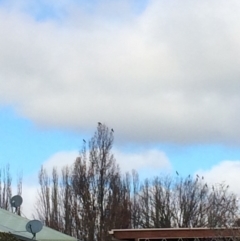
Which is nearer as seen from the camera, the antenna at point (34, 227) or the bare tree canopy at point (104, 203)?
the antenna at point (34, 227)

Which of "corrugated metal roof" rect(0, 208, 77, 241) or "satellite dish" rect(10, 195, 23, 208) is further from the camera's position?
"satellite dish" rect(10, 195, 23, 208)

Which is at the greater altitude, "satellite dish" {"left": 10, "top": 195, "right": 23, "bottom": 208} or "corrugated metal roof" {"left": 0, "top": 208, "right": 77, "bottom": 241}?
"satellite dish" {"left": 10, "top": 195, "right": 23, "bottom": 208}

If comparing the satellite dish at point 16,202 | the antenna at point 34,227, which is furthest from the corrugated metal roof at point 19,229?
the satellite dish at point 16,202

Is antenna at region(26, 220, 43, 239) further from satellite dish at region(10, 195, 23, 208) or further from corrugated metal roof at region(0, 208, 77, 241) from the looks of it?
satellite dish at region(10, 195, 23, 208)

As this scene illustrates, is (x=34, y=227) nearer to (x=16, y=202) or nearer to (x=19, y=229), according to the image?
(x=19, y=229)

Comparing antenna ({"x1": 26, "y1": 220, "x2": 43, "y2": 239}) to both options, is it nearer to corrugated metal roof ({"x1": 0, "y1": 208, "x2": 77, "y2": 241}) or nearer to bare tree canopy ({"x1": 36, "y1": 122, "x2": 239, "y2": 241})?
corrugated metal roof ({"x1": 0, "y1": 208, "x2": 77, "y2": 241})

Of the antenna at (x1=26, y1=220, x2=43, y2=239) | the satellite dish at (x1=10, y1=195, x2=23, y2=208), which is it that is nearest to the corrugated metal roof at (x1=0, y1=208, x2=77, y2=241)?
the antenna at (x1=26, y1=220, x2=43, y2=239)

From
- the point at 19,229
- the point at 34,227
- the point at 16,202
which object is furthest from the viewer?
the point at 16,202

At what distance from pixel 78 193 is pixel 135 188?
240 inches

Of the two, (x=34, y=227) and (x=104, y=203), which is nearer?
(x=34, y=227)

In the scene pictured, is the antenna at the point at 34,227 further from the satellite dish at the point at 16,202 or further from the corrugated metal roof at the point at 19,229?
the satellite dish at the point at 16,202

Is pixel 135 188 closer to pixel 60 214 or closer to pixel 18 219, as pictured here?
pixel 60 214

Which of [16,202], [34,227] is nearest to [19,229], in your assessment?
[34,227]

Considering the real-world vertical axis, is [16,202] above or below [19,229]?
above
